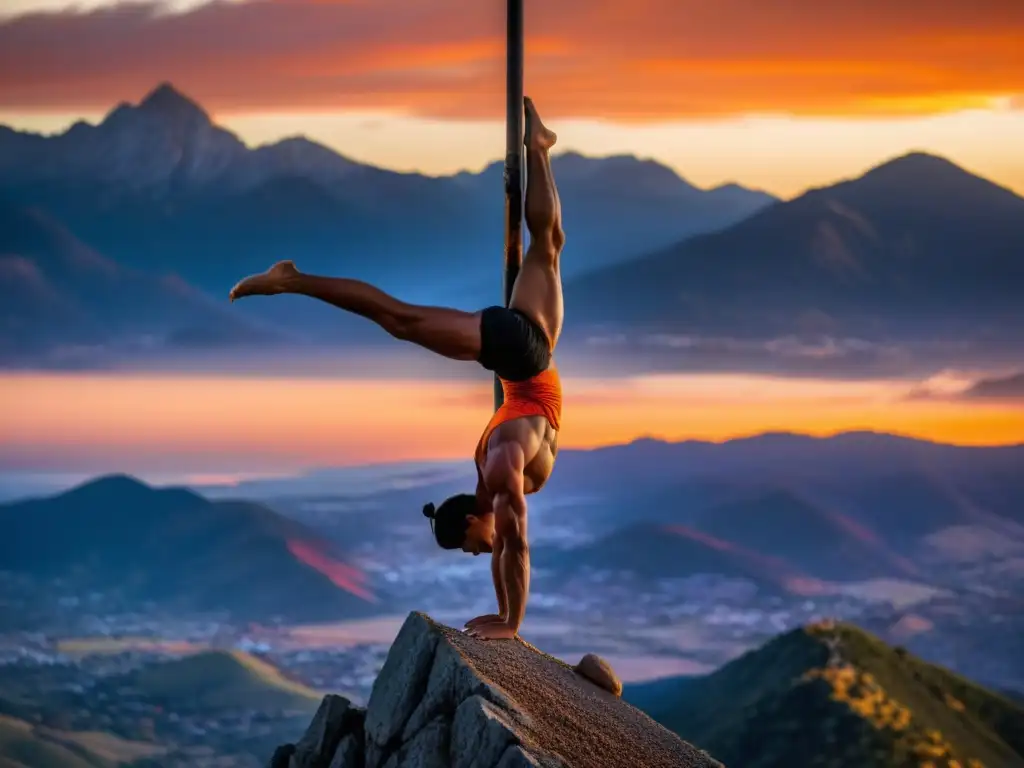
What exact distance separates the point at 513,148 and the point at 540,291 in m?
1.04

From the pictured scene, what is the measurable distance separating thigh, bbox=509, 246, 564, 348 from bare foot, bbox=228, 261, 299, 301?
1.42m

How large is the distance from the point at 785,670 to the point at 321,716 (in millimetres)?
12662

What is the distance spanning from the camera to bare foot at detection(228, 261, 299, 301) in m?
10.7

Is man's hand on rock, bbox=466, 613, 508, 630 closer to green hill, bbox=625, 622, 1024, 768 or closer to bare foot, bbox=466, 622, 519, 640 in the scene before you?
bare foot, bbox=466, 622, 519, 640

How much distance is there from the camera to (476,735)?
10.3 metres

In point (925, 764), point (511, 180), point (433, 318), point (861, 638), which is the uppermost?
point (511, 180)

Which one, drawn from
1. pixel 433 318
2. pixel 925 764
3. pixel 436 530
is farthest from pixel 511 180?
pixel 925 764

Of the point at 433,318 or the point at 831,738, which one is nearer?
the point at 433,318

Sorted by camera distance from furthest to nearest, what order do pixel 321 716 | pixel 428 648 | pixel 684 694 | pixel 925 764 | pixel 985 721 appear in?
pixel 684 694 → pixel 985 721 → pixel 925 764 → pixel 321 716 → pixel 428 648

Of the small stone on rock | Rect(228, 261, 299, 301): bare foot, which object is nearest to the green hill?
the small stone on rock

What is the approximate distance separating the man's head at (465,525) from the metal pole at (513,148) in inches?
27.6

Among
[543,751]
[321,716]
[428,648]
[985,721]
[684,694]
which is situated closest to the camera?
[543,751]

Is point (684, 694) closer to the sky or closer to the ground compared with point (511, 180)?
closer to the ground

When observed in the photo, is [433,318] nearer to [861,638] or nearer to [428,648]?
[428,648]
